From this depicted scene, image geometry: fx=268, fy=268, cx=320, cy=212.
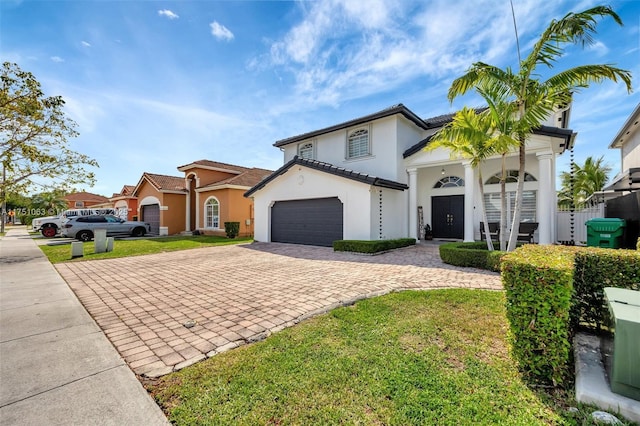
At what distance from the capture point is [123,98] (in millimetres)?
11227

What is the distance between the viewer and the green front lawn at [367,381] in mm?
2119

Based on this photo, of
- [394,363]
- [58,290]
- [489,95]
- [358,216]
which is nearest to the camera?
[394,363]

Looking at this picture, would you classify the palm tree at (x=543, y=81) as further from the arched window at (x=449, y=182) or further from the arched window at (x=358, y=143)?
the arched window at (x=358, y=143)

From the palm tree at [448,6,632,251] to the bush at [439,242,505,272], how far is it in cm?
70

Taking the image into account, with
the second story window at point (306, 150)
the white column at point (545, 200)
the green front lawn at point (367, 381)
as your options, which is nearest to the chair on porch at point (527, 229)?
the white column at point (545, 200)

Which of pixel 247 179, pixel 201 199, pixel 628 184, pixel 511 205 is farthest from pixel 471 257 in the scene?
pixel 201 199

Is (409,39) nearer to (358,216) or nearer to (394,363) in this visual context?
(358,216)

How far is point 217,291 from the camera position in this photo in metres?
5.75

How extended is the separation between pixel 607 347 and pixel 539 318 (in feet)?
4.06

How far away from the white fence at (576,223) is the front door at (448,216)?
415cm

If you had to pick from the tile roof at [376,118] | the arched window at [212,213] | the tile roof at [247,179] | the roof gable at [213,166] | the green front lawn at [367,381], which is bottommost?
the green front lawn at [367,381]

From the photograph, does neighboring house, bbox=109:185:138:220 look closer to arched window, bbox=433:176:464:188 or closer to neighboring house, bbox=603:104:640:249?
arched window, bbox=433:176:464:188

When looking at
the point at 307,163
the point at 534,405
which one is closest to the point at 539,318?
the point at 534,405

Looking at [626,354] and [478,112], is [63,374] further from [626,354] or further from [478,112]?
[478,112]
